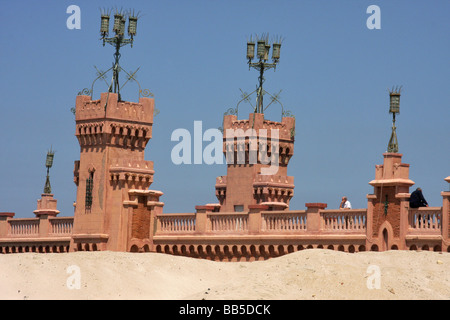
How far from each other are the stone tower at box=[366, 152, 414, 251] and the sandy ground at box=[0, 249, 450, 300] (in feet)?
11.2

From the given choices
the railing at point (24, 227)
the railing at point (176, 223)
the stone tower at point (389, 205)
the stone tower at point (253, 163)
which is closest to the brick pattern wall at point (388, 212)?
the stone tower at point (389, 205)

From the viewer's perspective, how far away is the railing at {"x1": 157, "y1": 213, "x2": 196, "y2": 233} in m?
54.3

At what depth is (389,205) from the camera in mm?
45594

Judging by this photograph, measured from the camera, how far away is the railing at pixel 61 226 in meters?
59.5

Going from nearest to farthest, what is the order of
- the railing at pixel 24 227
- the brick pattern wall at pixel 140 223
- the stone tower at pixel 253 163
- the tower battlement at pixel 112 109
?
the brick pattern wall at pixel 140 223, the tower battlement at pixel 112 109, the stone tower at pixel 253 163, the railing at pixel 24 227

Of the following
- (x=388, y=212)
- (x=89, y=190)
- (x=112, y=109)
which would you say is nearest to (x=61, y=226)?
(x=89, y=190)

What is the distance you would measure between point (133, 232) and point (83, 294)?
66.7ft

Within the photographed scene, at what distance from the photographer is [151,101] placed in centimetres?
5812

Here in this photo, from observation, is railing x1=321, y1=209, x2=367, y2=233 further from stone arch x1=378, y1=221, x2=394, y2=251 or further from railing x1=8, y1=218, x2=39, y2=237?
railing x1=8, y1=218, x2=39, y2=237

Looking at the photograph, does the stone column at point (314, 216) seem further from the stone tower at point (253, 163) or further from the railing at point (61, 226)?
the railing at point (61, 226)

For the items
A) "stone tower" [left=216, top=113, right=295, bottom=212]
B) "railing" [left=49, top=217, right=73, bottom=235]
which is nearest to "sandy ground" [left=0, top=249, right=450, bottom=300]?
"railing" [left=49, top=217, right=73, bottom=235]

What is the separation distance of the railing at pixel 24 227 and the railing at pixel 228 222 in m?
13.0

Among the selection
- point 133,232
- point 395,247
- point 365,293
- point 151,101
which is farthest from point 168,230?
point 365,293
